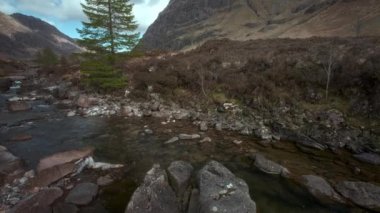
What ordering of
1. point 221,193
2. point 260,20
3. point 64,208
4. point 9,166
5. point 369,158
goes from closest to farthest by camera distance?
1. point 221,193
2. point 64,208
3. point 9,166
4. point 369,158
5. point 260,20

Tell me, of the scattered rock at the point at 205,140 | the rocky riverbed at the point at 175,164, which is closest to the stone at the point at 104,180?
the rocky riverbed at the point at 175,164

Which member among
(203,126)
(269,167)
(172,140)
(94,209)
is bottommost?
(94,209)

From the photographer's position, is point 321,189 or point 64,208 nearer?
point 64,208

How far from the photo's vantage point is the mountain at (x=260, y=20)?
197ft

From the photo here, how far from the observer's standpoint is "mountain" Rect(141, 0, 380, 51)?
60.2 m

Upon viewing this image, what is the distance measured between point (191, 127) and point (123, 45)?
12313 mm

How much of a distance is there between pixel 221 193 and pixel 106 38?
2053cm


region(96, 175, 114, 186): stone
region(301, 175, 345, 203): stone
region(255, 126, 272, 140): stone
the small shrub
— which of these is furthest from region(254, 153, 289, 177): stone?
the small shrub

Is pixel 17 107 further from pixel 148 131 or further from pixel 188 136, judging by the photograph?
pixel 188 136

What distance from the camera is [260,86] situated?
19656 millimetres

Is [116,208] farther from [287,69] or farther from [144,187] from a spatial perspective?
[287,69]

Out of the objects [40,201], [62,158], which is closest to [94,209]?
[40,201]

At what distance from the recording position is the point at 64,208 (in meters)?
8.05

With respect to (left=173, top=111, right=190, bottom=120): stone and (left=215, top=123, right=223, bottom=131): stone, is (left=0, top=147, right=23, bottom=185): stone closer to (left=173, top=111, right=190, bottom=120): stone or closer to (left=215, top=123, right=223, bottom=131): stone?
(left=173, top=111, right=190, bottom=120): stone
